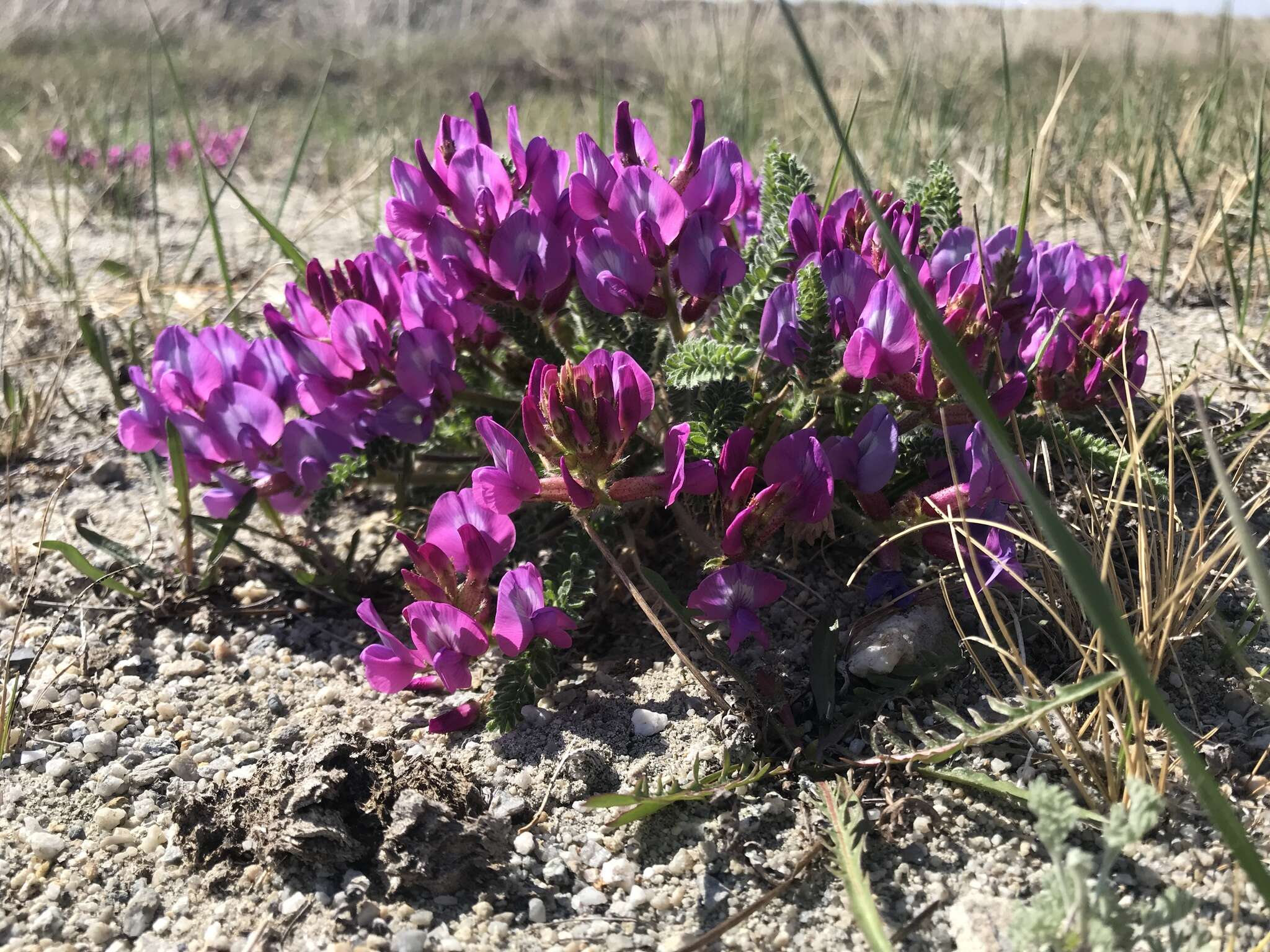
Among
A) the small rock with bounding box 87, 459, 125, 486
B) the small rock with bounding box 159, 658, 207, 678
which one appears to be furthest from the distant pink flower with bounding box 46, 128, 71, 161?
the small rock with bounding box 159, 658, 207, 678

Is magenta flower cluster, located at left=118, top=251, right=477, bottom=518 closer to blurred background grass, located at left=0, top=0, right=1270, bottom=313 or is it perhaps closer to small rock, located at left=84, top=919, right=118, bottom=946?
small rock, located at left=84, top=919, right=118, bottom=946

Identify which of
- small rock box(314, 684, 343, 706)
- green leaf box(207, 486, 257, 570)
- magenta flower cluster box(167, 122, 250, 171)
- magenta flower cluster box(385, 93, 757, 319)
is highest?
magenta flower cluster box(385, 93, 757, 319)

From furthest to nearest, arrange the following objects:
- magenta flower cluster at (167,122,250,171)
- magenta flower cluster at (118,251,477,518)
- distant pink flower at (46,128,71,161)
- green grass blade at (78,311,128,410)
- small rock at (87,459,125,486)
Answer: magenta flower cluster at (167,122,250,171) < distant pink flower at (46,128,71,161) < small rock at (87,459,125,486) < green grass blade at (78,311,128,410) < magenta flower cluster at (118,251,477,518)

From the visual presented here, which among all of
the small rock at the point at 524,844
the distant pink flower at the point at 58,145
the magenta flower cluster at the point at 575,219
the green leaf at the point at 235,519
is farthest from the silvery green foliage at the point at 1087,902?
the distant pink flower at the point at 58,145

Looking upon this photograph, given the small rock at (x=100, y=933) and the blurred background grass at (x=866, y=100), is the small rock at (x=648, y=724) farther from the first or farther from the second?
the blurred background grass at (x=866, y=100)

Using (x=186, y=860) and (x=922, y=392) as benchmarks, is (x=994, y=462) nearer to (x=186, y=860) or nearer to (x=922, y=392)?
(x=922, y=392)

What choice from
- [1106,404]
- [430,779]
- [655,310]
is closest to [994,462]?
[1106,404]
